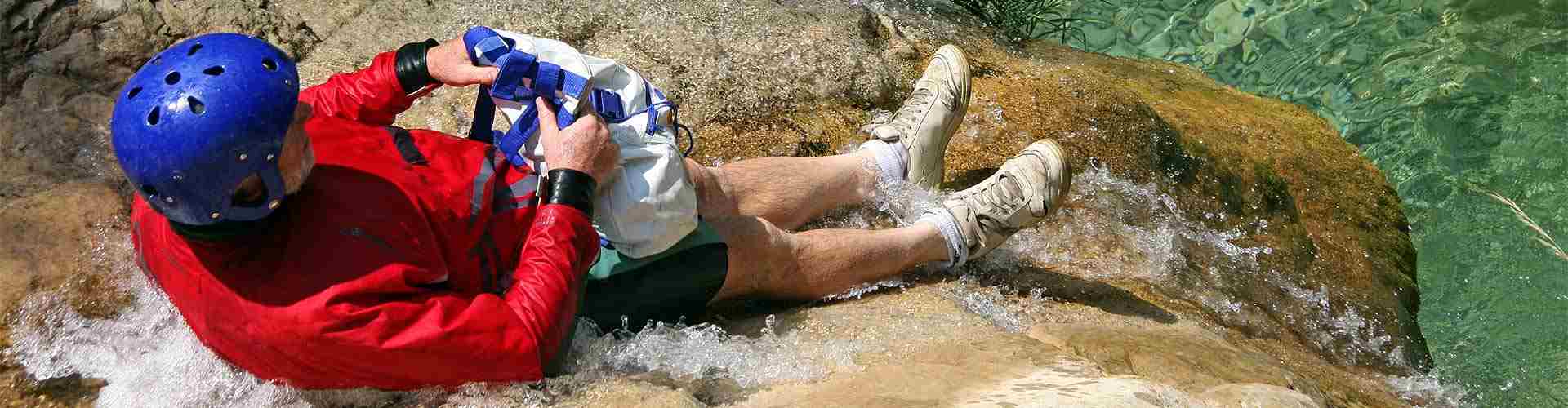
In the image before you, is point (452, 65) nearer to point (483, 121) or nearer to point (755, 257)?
point (483, 121)

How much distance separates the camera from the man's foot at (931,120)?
402cm

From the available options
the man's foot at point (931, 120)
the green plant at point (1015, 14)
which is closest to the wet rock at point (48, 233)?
the man's foot at point (931, 120)

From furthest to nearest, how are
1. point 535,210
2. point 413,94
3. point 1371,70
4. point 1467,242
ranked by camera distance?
point 1371,70 → point 1467,242 → point 413,94 → point 535,210

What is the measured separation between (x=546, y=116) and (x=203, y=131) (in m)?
0.88

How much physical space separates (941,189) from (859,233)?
0.88 metres

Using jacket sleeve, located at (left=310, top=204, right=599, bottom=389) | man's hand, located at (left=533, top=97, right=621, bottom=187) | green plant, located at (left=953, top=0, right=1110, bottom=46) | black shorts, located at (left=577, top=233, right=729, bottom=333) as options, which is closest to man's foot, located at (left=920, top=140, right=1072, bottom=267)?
black shorts, located at (left=577, top=233, right=729, bottom=333)

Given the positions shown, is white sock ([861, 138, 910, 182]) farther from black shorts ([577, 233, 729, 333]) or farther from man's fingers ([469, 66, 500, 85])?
man's fingers ([469, 66, 500, 85])

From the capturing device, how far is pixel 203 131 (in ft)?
7.07

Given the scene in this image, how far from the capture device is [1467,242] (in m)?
5.12

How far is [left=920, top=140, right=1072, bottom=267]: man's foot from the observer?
3705 mm

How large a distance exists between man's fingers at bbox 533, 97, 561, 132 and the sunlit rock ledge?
0.60 metres

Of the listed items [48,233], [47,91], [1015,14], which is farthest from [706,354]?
[1015,14]

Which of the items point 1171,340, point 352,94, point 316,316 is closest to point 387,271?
point 316,316

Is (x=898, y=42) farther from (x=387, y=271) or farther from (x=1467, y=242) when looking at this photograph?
(x=387, y=271)
